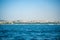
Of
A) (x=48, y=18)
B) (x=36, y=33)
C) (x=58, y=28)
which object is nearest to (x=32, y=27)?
(x=36, y=33)

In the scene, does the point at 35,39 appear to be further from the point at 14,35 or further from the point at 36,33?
the point at 14,35

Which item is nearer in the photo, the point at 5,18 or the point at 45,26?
the point at 5,18

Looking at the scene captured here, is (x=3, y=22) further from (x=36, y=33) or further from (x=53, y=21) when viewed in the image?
(x=53, y=21)

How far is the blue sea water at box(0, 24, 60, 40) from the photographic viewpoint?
5.98ft

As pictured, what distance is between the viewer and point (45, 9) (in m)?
1.85

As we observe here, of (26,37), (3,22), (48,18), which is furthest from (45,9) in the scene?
(3,22)

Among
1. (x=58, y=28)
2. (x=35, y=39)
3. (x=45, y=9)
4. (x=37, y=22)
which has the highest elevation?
(x=45, y=9)

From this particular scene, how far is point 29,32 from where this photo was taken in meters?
1.96

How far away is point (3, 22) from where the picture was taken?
71.5 inches

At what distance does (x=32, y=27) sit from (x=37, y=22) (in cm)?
13

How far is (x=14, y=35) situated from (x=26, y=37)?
0.21m

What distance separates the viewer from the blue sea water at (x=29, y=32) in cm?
182

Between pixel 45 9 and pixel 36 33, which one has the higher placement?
pixel 45 9

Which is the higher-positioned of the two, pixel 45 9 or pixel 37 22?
pixel 45 9
